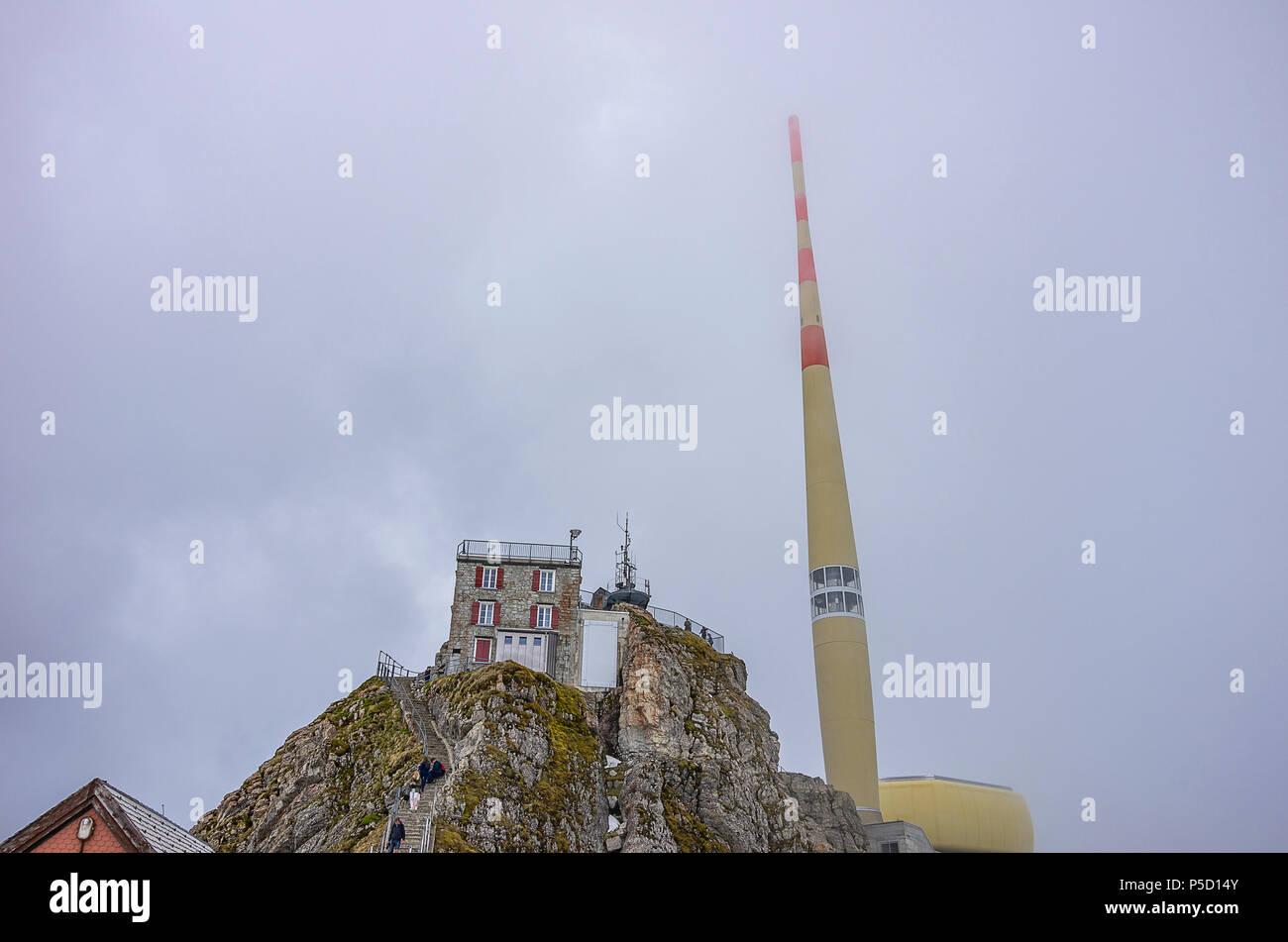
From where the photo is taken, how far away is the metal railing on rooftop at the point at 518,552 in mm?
58562

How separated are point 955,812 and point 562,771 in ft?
125

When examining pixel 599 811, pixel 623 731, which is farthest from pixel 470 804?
pixel 623 731

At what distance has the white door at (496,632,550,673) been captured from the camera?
56312 mm

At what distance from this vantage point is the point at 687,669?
56.8 metres

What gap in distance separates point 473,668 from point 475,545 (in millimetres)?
7915

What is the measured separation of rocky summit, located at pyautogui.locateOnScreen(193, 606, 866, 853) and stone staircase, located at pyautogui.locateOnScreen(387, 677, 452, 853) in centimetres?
31

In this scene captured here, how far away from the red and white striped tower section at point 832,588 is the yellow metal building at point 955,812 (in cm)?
381

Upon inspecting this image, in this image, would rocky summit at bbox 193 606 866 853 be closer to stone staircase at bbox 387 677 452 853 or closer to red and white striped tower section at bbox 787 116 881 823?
stone staircase at bbox 387 677 452 853

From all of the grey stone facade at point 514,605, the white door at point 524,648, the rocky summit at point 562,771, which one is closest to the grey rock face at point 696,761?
the rocky summit at point 562,771

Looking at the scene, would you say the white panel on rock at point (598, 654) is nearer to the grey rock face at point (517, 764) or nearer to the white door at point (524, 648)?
the white door at point (524, 648)

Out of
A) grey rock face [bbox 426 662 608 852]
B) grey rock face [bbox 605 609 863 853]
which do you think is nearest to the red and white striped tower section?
grey rock face [bbox 605 609 863 853]
